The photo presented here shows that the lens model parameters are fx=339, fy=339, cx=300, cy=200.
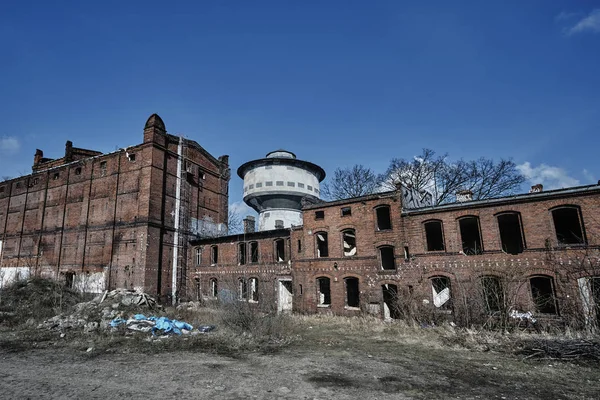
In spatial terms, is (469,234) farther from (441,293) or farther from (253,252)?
(253,252)

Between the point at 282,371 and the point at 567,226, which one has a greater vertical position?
the point at 567,226

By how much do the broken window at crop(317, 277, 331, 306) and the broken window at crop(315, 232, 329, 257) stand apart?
1624 millimetres

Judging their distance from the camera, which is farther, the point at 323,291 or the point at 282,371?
the point at 323,291

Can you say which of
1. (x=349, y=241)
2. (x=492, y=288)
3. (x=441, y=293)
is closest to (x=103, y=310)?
(x=349, y=241)

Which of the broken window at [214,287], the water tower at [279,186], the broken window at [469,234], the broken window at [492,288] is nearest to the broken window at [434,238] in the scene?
the broken window at [469,234]

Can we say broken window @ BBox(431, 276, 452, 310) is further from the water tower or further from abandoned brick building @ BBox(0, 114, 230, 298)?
abandoned brick building @ BBox(0, 114, 230, 298)

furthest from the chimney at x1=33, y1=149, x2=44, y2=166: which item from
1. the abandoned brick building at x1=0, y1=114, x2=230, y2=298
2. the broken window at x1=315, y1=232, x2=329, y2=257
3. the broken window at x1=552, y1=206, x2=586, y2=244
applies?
the broken window at x1=552, y1=206, x2=586, y2=244

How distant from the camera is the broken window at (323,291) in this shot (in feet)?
67.2

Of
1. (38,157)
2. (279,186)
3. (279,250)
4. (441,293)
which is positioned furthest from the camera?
(38,157)

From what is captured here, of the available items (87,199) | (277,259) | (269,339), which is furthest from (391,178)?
(87,199)

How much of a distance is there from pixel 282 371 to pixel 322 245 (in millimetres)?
13466

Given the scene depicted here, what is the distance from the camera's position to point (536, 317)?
14.2 m

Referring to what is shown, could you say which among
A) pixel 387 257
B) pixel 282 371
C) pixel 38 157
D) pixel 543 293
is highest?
pixel 38 157

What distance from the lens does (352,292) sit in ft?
65.4
